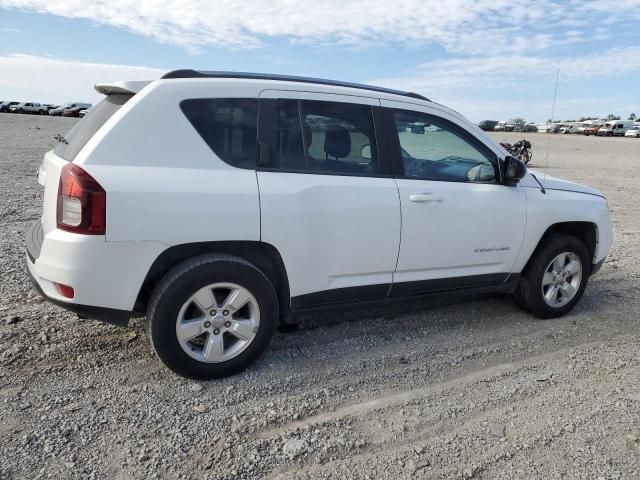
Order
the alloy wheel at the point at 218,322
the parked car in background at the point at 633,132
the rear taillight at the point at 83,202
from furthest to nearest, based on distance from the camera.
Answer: the parked car in background at the point at 633,132, the alloy wheel at the point at 218,322, the rear taillight at the point at 83,202

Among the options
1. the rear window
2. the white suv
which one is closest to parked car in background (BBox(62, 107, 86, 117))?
the rear window

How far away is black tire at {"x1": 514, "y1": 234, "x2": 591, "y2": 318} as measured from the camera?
4703 mm

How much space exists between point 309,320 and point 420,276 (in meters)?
1.05

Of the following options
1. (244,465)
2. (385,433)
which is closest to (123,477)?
(244,465)

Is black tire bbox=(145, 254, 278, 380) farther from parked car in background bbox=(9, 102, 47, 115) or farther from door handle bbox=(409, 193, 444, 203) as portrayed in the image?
parked car in background bbox=(9, 102, 47, 115)

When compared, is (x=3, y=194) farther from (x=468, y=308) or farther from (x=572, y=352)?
(x=572, y=352)

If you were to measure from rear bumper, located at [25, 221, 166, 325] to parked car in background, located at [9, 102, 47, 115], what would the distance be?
215 ft

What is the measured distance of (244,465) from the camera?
2.73 m

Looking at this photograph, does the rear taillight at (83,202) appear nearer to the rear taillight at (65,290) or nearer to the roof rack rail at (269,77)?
the rear taillight at (65,290)

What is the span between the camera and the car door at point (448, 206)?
3.97 metres

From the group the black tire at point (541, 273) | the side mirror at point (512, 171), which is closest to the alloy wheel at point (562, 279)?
the black tire at point (541, 273)

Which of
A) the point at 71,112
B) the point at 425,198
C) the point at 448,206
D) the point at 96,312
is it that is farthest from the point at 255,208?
the point at 71,112

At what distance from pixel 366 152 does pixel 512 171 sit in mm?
1268

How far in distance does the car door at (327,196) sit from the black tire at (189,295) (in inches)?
9.3
